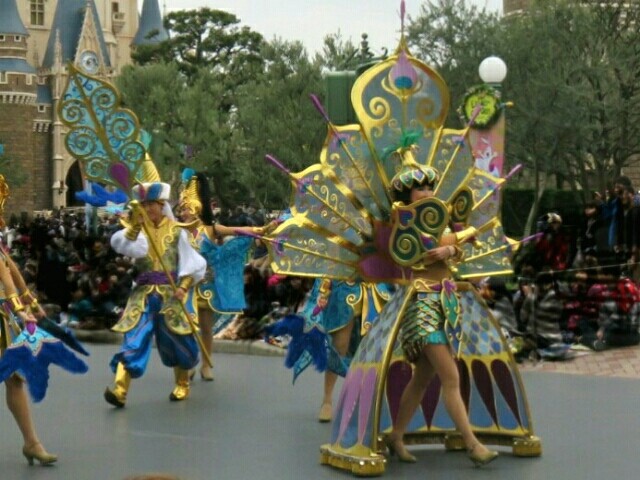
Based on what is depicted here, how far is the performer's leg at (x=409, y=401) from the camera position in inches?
376

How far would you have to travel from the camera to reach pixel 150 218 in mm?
12898

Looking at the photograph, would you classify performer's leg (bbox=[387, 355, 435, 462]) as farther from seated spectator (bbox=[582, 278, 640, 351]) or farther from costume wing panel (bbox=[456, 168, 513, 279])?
seated spectator (bbox=[582, 278, 640, 351])

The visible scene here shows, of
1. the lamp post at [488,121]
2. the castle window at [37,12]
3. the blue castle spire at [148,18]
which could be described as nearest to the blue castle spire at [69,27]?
the castle window at [37,12]

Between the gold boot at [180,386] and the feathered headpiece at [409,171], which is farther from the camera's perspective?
the gold boot at [180,386]

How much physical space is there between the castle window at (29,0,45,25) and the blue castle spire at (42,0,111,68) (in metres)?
2.31

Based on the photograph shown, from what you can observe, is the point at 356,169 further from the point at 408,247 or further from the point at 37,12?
the point at 37,12

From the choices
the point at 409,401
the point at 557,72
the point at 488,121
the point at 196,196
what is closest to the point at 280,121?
the point at 557,72

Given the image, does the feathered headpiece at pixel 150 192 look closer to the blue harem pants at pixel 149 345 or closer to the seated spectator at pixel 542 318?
the blue harem pants at pixel 149 345

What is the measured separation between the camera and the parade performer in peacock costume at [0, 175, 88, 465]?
977cm

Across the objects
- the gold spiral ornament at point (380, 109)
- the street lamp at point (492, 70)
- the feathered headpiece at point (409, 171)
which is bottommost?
the feathered headpiece at point (409, 171)

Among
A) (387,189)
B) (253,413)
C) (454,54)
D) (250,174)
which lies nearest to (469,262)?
(387,189)

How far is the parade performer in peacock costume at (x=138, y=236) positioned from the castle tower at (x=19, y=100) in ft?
313

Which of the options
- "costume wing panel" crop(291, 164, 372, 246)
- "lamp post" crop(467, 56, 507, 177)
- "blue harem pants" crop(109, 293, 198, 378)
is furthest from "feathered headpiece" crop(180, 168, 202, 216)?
"costume wing panel" crop(291, 164, 372, 246)

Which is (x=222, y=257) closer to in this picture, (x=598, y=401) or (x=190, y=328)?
(x=190, y=328)
